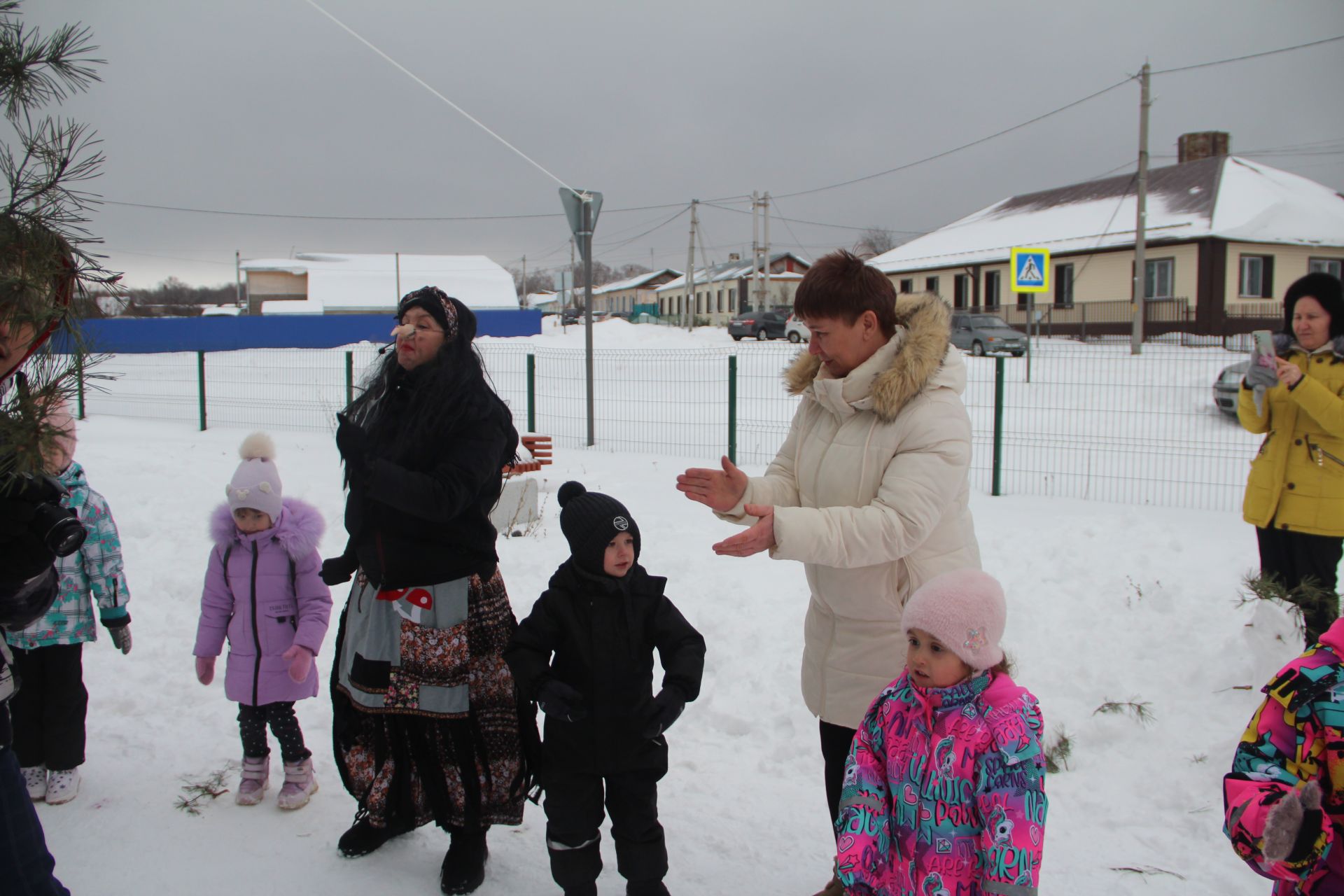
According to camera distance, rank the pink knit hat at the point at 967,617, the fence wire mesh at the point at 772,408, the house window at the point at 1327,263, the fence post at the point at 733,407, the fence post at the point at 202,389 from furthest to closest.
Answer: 1. the house window at the point at 1327,263
2. the fence post at the point at 202,389
3. the fence wire mesh at the point at 772,408
4. the fence post at the point at 733,407
5. the pink knit hat at the point at 967,617

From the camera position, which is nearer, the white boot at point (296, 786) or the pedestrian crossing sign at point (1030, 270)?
the white boot at point (296, 786)

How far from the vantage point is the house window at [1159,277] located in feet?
95.5

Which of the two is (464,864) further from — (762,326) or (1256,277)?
(1256,277)

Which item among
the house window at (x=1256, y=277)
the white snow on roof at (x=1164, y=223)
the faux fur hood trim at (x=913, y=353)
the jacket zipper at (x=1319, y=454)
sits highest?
the white snow on roof at (x=1164, y=223)

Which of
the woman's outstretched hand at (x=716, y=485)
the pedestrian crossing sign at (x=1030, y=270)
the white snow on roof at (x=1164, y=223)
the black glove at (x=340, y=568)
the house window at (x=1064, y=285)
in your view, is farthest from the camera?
the house window at (x=1064, y=285)

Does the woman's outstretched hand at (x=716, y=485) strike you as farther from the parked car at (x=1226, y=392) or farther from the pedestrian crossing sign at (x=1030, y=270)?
the pedestrian crossing sign at (x=1030, y=270)

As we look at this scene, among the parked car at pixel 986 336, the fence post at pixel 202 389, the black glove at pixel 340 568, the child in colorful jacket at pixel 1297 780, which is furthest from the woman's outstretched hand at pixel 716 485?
the parked car at pixel 986 336

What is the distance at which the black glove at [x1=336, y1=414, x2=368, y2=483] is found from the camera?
2.79m

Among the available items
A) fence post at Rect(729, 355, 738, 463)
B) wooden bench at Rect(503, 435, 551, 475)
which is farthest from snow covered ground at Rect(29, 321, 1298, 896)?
fence post at Rect(729, 355, 738, 463)

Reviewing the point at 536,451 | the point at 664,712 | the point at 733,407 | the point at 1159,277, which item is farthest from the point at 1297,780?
the point at 1159,277

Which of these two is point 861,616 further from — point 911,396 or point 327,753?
point 327,753

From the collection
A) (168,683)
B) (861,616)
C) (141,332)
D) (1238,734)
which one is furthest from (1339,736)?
(141,332)

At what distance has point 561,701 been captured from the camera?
2.53 metres

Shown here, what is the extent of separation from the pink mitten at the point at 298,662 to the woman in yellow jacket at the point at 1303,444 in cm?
409
